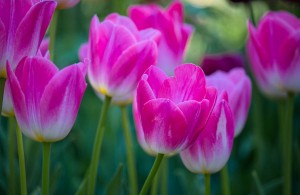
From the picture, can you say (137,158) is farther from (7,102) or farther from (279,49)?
(7,102)

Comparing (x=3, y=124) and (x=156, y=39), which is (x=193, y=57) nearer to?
(x=3, y=124)

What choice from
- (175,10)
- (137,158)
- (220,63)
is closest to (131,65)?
(175,10)

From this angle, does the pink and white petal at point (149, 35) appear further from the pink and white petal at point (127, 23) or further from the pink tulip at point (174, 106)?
the pink tulip at point (174, 106)

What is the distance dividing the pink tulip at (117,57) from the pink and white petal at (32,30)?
0.13 metres

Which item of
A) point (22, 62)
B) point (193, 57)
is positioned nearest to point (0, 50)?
point (22, 62)

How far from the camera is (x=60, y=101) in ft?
1.92

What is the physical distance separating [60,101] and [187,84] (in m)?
0.13

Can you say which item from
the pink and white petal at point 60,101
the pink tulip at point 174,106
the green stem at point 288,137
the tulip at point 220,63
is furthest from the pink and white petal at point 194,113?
the tulip at point 220,63

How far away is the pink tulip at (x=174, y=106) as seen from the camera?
0.57 meters

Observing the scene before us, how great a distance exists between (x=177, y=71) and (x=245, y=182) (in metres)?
0.62

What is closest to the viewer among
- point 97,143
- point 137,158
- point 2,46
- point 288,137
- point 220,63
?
point 2,46

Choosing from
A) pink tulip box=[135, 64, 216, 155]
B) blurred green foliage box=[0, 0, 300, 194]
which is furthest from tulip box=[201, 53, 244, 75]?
pink tulip box=[135, 64, 216, 155]

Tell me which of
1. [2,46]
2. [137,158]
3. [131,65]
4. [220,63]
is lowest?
[137,158]

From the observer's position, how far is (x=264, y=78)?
0.90m
